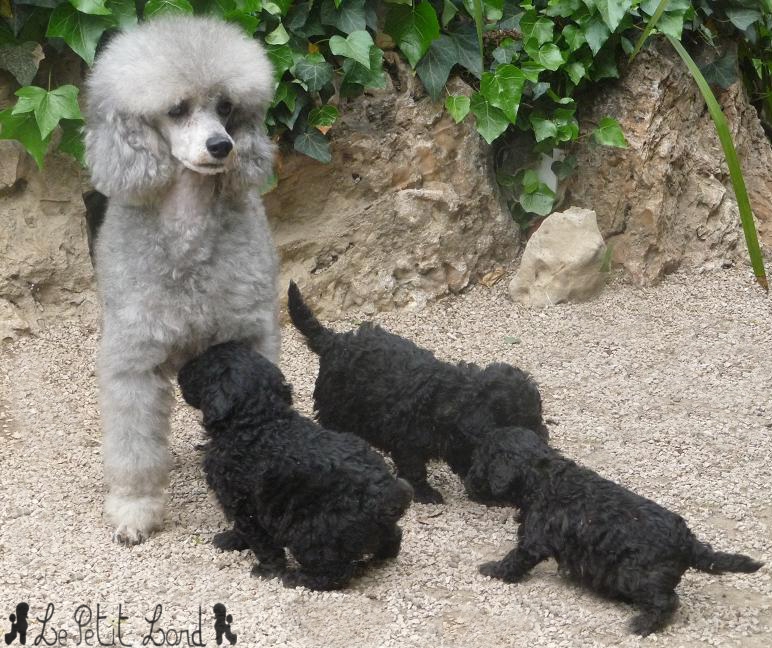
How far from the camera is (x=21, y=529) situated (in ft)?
11.9

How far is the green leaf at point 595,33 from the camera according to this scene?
17.7 feet

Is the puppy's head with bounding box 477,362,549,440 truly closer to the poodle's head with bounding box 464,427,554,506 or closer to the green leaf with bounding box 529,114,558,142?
the poodle's head with bounding box 464,427,554,506

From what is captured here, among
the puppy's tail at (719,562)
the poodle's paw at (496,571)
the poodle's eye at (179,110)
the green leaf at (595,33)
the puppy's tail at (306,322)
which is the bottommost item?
the poodle's paw at (496,571)

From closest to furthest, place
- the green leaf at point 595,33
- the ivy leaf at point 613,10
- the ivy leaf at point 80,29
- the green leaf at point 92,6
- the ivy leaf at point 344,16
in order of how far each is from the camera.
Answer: the green leaf at point 92,6 < the ivy leaf at point 80,29 < the ivy leaf at point 344,16 < the ivy leaf at point 613,10 < the green leaf at point 595,33

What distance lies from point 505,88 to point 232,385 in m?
2.73

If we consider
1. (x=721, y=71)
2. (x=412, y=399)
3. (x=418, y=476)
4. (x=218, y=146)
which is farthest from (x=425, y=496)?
(x=721, y=71)

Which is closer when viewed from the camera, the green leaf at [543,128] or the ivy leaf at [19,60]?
the ivy leaf at [19,60]

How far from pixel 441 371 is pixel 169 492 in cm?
110

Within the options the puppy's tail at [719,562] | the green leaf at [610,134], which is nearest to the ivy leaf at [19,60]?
the green leaf at [610,134]

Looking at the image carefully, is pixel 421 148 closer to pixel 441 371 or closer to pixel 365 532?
pixel 441 371

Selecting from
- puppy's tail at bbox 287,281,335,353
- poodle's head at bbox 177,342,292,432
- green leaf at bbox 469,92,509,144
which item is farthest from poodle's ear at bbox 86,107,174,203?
green leaf at bbox 469,92,509,144

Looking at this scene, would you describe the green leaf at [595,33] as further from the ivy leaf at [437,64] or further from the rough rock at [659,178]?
the ivy leaf at [437,64]

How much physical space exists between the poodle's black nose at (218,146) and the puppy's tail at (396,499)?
112 cm

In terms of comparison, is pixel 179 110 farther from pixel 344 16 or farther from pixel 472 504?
pixel 344 16
